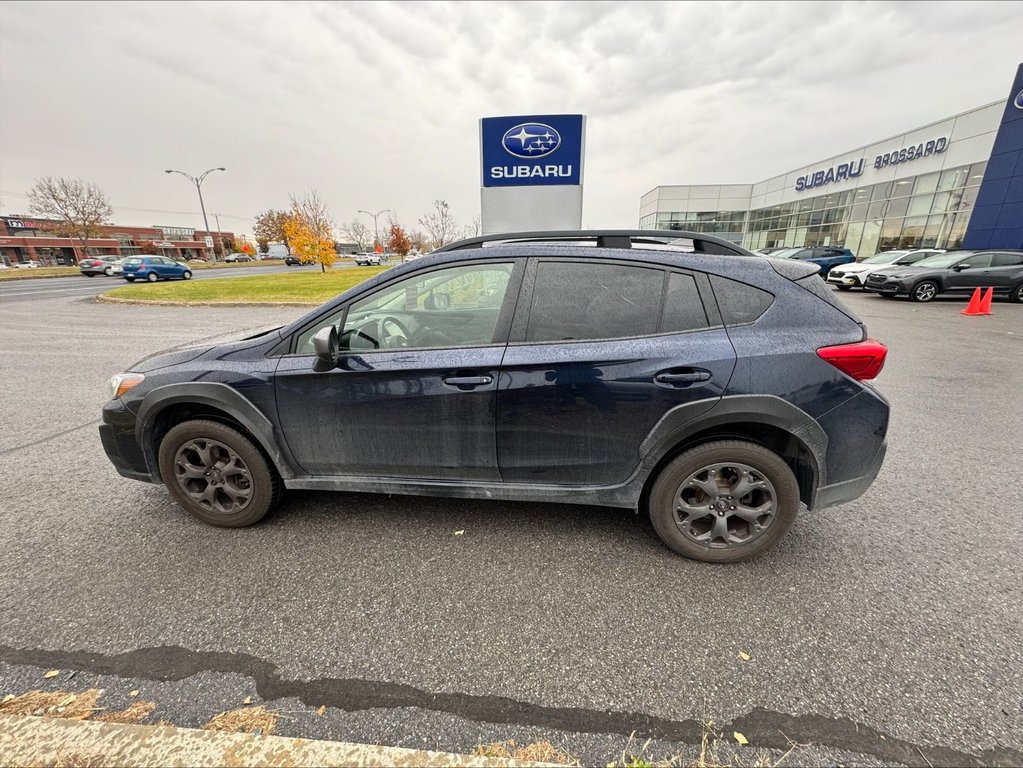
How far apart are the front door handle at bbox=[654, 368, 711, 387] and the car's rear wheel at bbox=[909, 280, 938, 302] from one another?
1621 centimetres

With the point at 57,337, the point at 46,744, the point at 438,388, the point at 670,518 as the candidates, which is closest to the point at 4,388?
the point at 57,337

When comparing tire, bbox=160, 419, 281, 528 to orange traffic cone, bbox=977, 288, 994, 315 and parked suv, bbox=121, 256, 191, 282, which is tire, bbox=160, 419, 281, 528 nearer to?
orange traffic cone, bbox=977, 288, 994, 315

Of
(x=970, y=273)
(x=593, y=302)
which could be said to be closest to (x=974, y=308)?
(x=970, y=273)

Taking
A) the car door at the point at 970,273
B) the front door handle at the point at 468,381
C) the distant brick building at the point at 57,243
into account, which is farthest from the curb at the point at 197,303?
the distant brick building at the point at 57,243

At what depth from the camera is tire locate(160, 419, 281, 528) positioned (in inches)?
104

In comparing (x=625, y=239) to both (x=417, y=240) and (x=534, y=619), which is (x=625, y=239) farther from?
(x=417, y=240)

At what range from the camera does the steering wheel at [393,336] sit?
2557mm

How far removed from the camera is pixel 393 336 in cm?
262

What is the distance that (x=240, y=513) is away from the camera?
2721 mm

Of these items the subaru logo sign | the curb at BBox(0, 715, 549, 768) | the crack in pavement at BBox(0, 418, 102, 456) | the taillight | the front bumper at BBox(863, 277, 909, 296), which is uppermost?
the subaru logo sign

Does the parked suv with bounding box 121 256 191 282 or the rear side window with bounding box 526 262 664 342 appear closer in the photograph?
the rear side window with bounding box 526 262 664 342

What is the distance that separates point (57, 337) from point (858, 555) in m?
13.0

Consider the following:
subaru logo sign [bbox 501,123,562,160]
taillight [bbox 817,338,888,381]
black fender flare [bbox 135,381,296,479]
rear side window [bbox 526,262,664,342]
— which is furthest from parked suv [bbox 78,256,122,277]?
taillight [bbox 817,338,888,381]

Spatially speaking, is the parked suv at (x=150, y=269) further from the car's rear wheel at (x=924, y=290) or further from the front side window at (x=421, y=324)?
the car's rear wheel at (x=924, y=290)
